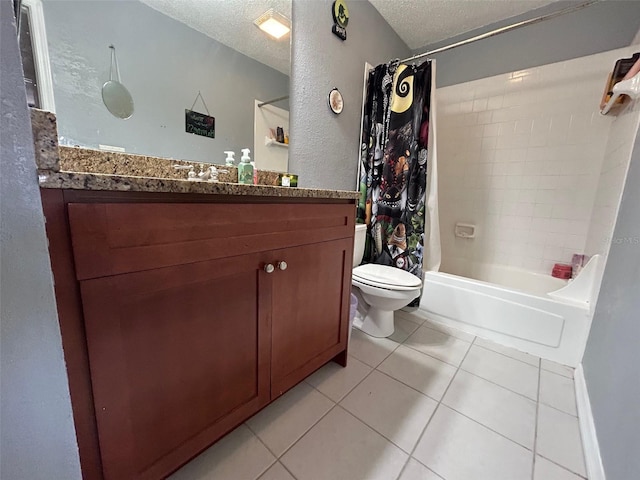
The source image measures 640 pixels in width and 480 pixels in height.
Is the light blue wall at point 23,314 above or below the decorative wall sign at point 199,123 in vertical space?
below

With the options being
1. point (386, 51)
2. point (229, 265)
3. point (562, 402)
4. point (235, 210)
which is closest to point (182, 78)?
point (235, 210)

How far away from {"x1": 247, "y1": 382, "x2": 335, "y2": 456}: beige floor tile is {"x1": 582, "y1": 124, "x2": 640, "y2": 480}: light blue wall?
887 mm

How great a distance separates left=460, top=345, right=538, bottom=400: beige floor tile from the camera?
1229mm

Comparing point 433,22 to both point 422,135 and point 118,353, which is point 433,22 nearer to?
point 422,135

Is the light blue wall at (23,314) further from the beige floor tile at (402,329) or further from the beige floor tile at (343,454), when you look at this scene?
the beige floor tile at (402,329)

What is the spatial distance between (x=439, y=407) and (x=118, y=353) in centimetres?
119

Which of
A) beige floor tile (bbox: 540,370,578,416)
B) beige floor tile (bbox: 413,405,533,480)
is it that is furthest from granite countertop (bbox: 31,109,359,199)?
beige floor tile (bbox: 540,370,578,416)

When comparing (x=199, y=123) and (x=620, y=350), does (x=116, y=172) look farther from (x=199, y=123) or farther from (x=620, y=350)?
(x=620, y=350)

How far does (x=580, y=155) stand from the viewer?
69.3 inches

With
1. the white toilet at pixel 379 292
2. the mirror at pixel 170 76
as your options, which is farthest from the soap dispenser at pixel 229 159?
the white toilet at pixel 379 292

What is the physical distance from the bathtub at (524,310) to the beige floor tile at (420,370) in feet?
1.53

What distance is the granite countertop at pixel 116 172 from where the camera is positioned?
0.42 metres

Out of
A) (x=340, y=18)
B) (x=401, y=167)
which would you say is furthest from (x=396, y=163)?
(x=340, y=18)

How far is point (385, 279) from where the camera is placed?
1483 mm
